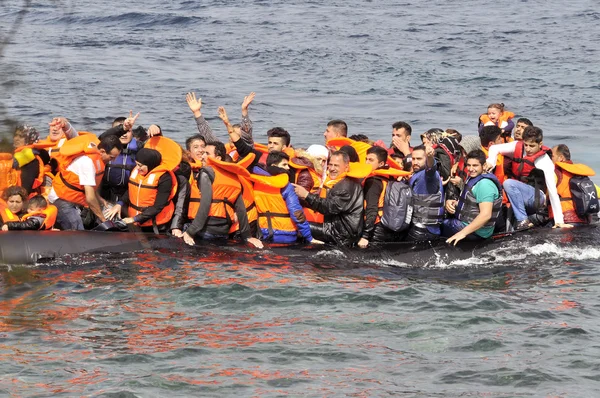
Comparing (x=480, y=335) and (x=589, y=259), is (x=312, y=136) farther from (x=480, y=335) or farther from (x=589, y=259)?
(x=480, y=335)

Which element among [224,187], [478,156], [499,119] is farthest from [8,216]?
[499,119]

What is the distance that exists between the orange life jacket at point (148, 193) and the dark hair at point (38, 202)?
0.98 metres

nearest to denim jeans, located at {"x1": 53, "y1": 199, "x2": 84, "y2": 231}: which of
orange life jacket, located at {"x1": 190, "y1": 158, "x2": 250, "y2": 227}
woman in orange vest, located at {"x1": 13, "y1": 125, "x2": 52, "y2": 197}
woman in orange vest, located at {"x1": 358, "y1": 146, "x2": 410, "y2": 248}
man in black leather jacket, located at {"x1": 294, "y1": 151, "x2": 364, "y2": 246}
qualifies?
woman in orange vest, located at {"x1": 13, "y1": 125, "x2": 52, "y2": 197}

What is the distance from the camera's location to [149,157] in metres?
10.5

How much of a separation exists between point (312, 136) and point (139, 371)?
41.4 ft

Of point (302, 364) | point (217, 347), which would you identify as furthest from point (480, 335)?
point (217, 347)

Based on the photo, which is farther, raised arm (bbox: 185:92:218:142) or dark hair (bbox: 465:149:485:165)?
raised arm (bbox: 185:92:218:142)

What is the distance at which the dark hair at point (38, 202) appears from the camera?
33.8 ft

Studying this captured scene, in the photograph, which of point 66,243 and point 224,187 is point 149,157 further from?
point 66,243

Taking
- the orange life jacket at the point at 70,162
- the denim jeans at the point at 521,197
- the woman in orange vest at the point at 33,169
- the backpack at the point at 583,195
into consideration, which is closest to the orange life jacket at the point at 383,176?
the denim jeans at the point at 521,197

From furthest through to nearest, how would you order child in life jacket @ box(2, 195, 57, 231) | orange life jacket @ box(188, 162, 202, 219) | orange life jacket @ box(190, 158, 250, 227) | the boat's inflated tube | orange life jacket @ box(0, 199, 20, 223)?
orange life jacket @ box(188, 162, 202, 219) < orange life jacket @ box(190, 158, 250, 227) < child in life jacket @ box(2, 195, 57, 231) < the boat's inflated tube < orange life jacket @ box(0, 199, 20, 223)

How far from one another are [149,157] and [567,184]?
5.11 meters

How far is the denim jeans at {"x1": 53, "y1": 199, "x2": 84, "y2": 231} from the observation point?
1079 cm

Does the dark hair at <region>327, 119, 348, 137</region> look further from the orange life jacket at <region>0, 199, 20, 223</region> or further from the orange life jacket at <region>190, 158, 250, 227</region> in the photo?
the orange life jacket at <region>0, 199, 20, 223</region>
